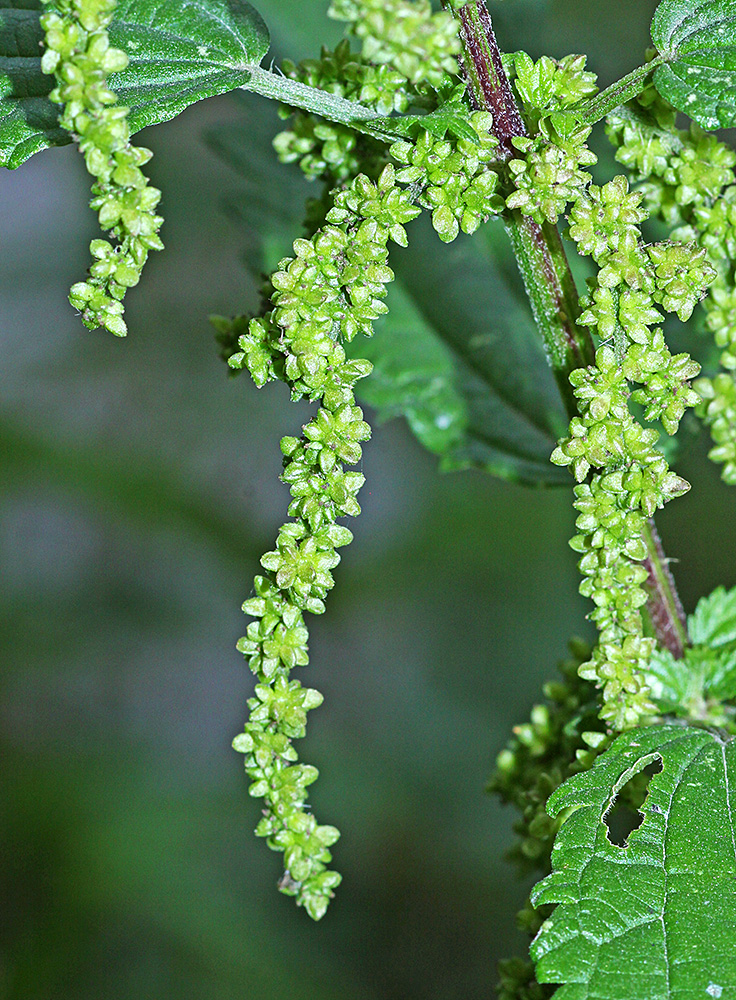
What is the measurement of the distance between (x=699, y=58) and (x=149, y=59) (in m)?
0.76

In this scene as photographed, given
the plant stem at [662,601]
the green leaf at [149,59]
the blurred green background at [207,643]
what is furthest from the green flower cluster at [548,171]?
the blurred green background at [207,643]

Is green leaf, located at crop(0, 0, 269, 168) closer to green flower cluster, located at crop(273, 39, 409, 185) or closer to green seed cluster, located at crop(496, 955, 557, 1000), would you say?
green flower cluster, located at crop(273, 39, 409, 185)

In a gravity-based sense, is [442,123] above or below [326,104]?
below

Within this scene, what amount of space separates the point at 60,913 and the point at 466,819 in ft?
6.38

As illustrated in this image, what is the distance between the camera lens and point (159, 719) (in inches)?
219

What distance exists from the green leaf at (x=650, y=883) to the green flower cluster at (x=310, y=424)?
1.26ft

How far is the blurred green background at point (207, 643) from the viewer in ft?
15.2

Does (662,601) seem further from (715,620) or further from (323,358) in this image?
(323,358)

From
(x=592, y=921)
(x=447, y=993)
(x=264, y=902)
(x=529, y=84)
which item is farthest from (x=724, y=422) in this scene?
(x=447, y=993)

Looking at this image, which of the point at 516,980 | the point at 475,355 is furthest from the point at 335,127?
the point at 516,980

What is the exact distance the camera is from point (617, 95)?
142 centimetres

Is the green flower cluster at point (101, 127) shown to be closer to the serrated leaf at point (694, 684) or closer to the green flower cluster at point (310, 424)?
the green flower cluster at point (310, 424)

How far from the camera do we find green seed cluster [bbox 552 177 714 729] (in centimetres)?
136

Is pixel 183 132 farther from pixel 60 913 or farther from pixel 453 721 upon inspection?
pixel 60 913
